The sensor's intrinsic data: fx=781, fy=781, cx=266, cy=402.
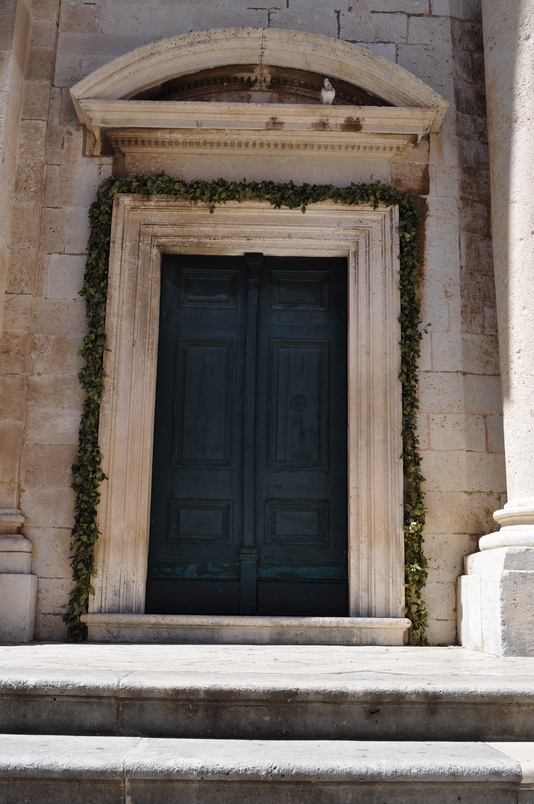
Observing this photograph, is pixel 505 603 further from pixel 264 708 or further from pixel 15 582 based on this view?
pixel 15 582

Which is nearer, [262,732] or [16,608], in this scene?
[262,732]

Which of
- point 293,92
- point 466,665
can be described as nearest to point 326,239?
point 293,92

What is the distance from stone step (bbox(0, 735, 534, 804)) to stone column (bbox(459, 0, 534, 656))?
1.93 metres

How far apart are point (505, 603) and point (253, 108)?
12.8 feet

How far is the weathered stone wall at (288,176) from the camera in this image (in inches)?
216

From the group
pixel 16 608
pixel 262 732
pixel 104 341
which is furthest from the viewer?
pixel 104 341

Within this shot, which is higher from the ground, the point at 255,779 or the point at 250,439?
the point at 250,439

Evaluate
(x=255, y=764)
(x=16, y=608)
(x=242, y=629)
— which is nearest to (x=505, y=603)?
(x=242, y=629)

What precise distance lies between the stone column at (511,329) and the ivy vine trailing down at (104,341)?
0.49 m

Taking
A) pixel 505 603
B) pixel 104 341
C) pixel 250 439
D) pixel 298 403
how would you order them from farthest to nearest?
pixel 298 403, pixel 250 439, pixel 104 341, pixel 505 603

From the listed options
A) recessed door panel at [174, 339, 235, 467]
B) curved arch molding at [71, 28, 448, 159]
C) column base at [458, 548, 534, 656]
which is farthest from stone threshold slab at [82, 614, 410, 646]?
curved arch molding at [71, 28, 448, 159]

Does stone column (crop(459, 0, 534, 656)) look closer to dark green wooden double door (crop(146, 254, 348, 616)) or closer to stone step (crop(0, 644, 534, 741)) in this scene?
dark green wooden double door (crop(146, 254, 348, 616))

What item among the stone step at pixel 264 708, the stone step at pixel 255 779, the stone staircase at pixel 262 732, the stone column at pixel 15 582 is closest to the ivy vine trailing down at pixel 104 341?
the stone column at pixel 15 582

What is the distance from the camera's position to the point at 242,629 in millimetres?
5176
